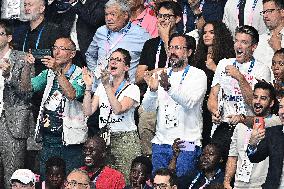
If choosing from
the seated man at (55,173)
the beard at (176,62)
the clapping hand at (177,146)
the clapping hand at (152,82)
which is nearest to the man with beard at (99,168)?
the seated man at (55,173)

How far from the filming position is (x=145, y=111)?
13.2 metres

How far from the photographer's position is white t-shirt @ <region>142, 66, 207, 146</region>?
12.4 metres

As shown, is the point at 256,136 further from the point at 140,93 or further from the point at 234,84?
the point at 140,93

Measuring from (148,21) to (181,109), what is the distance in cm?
221

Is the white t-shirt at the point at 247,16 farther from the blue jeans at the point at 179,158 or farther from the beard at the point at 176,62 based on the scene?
the blue jeans at the point at 179,158

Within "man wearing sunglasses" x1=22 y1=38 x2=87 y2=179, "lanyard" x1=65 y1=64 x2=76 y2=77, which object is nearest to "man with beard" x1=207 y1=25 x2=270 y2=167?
"man wearing sunglasses" x1=22 y1=38 x2=87 y2=179

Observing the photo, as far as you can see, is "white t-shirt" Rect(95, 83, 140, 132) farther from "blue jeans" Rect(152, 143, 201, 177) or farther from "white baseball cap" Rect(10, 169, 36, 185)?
"white baseball cap" Rect(10, 169, 36, 185)

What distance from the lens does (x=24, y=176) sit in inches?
510

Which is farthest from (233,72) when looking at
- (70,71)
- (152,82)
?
(70,71)

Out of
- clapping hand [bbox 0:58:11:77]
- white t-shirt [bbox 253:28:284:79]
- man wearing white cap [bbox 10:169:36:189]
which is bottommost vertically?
man wearing white cap [bbox 10:169:36:189]

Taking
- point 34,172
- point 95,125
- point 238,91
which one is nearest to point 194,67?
point 238,91

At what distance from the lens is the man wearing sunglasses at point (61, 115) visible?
13320 mm

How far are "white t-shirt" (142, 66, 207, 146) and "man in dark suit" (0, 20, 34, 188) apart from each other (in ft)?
5.57

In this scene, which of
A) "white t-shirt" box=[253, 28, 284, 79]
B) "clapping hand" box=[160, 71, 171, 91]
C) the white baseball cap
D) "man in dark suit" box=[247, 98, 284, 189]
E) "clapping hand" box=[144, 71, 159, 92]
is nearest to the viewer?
"man in dark suit" box=[247, 98, 284, 189]
